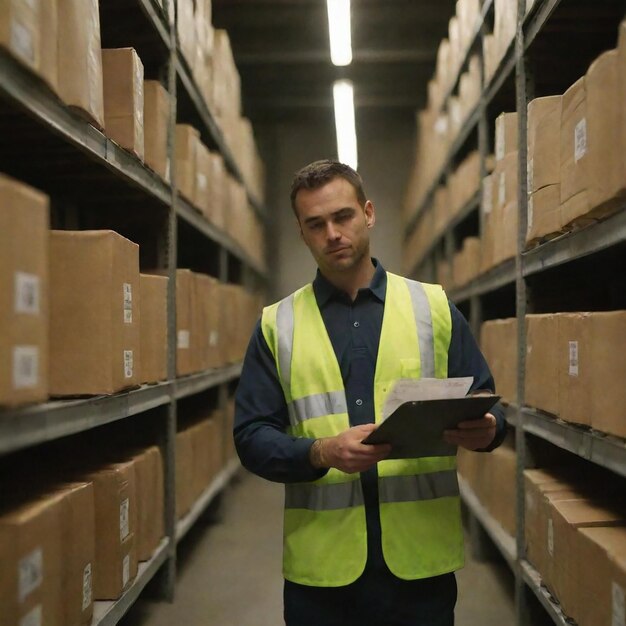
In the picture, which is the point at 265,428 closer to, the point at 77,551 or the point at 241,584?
the point at 77,551

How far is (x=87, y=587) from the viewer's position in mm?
1979

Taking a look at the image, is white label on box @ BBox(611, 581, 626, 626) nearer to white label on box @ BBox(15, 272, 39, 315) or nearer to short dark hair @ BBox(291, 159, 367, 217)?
short dark hair @ BBox(291, 159, 367, 217)

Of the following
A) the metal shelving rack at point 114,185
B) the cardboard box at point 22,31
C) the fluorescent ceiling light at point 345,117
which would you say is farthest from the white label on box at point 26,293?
the fluorescent ceiling light at point 345,117

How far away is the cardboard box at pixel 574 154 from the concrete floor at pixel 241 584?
173 cm

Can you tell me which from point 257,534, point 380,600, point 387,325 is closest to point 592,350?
point 387,325

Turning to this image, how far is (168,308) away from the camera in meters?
3.08

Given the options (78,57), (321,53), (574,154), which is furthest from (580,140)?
(321,53)

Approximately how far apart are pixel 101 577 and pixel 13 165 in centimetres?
138

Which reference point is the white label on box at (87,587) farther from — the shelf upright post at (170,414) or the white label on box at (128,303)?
the shelf upright post at (170,414)

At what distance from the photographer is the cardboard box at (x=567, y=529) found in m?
2.05

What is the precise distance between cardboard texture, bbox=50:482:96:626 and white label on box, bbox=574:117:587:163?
1645mm

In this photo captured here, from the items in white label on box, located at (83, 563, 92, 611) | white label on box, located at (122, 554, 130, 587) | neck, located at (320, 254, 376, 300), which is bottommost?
white label on box, located at (122, 554, 130, 587)

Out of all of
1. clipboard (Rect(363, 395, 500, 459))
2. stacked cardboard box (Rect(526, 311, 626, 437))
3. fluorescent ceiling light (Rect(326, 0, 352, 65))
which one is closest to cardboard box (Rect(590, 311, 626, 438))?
stacked cardboard box (Rect(526, 311, 626, 437))

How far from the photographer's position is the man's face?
1884mm
